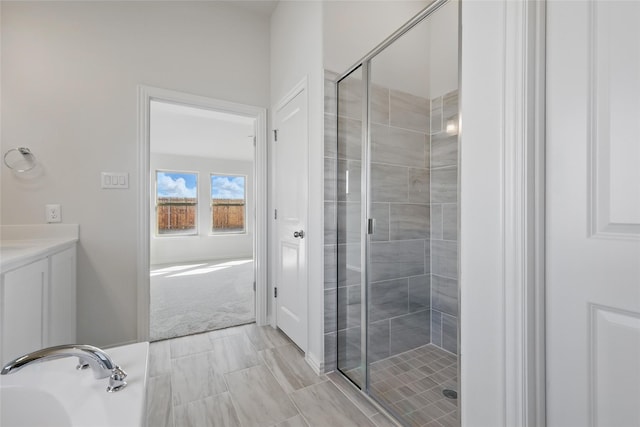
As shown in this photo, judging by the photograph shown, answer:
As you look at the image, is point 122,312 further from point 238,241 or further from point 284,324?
point 238,241

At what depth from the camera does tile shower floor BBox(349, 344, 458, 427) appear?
1.49 m

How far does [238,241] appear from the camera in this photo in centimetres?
691

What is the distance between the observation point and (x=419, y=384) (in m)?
1.76

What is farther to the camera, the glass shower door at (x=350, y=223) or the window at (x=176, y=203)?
the window at (x=176, y=203)

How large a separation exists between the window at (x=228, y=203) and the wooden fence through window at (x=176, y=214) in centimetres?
44

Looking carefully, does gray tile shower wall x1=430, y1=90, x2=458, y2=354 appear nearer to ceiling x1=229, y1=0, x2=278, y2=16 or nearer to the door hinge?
A: the door hinge

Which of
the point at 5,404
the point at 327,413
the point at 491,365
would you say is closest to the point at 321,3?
the point at 491,365

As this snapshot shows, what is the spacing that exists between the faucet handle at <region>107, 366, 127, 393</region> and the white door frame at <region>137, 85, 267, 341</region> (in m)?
1.76

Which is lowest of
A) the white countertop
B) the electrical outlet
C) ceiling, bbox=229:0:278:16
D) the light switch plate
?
the white countertop

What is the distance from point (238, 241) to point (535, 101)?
6.67 meters

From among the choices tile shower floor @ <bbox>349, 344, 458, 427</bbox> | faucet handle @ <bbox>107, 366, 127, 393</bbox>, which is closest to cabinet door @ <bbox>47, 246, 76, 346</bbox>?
faucet handle @ <bbox>107, 366, 127, 393</bbox>

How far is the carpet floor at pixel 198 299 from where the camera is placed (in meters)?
2.68

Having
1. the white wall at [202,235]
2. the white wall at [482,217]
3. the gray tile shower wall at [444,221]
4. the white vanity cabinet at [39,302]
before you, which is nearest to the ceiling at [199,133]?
the white wall at [202,235]

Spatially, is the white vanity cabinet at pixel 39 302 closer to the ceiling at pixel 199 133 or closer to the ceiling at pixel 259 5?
the ceiling at pixel 259 5
